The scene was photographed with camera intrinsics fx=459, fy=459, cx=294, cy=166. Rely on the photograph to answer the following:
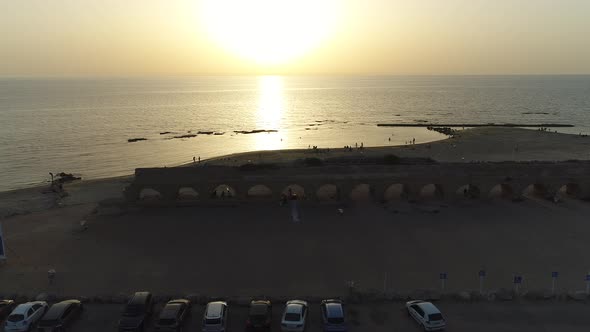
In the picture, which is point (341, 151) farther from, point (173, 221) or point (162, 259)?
point (162, 259)

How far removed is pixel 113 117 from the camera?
121750 mm

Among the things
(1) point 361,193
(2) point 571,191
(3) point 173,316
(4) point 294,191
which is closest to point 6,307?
(3) point 173,316

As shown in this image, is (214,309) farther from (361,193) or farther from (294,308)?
(361,193)

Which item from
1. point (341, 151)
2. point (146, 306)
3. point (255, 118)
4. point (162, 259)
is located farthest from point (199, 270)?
point (255, 118)

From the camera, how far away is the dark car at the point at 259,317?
675 inches

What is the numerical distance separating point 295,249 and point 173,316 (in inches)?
423

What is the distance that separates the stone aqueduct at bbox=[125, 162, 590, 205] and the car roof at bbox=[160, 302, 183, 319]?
17450 mm

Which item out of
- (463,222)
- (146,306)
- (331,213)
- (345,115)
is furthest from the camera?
(345,115)

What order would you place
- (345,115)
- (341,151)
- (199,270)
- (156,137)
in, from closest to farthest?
(199,270), (341,151), (156,137), (345,115)

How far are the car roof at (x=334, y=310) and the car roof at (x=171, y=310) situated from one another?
5.79 metres

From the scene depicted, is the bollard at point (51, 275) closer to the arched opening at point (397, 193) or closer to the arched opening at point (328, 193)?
the arched opening at point (328, 193)

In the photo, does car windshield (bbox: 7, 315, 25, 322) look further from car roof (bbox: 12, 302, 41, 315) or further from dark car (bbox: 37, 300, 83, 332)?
dark car (bbox: 37, 300, 83, 332)

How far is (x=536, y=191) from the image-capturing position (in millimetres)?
37750

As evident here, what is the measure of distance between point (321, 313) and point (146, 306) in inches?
275
